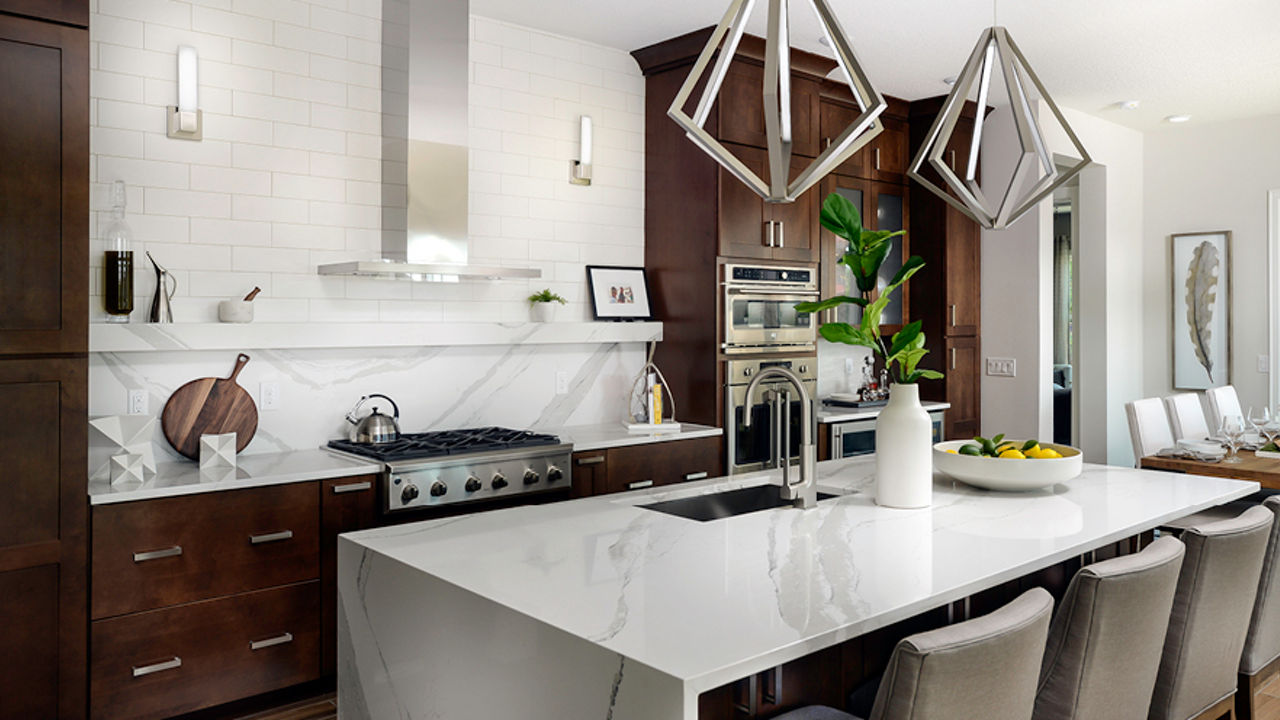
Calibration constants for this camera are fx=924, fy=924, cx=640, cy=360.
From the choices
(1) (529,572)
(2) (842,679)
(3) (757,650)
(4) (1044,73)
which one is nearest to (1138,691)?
(2) (842,679)

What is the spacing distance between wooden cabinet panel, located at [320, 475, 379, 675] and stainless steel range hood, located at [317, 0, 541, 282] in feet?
2.91

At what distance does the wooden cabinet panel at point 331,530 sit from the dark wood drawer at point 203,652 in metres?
0.03

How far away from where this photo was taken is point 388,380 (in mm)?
4008

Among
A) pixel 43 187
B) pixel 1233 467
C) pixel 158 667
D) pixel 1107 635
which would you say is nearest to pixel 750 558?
pixel 1107 635

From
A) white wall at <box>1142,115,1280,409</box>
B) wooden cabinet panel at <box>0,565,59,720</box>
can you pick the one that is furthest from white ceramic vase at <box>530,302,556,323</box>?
white wall at <box>1142,115,1280,409</box>

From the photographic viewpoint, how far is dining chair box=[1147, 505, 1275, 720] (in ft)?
7.28

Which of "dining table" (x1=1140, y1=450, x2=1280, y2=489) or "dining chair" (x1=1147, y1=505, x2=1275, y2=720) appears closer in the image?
"dining chair" (x1=1147, y1=505, x2=1275, y2=720)

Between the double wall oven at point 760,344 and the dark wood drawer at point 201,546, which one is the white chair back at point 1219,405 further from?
the dark wood drawer at point 201,546

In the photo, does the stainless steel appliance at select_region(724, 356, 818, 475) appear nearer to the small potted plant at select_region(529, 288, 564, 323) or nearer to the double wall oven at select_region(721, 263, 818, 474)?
the double wall oven at select_region(721, 263, 818, 474)

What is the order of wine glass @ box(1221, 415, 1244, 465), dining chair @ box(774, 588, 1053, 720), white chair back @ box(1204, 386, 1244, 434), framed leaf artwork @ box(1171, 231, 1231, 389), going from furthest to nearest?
1. framed leaf artwork @ box(1171, 231, 1231, 389)
2. white chair back @ box(1204, 386, 1244, 434)
3. wine glass @ box(1221, 415, 1244, 465)
4. dining chair @ box(774, 588, 1053, 720)

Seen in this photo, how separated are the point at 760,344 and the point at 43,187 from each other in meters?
3.15

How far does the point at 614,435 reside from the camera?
4.26 meters

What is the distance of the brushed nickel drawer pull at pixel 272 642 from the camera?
10.2ft

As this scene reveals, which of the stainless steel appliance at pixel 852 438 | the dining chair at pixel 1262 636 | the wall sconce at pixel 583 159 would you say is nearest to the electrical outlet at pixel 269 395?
the wall sconce at pixel 583 159
